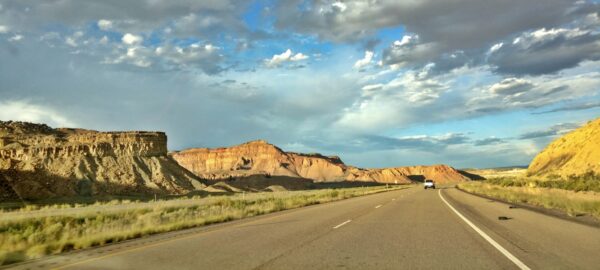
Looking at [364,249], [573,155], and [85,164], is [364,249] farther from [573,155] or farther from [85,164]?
[85,164]

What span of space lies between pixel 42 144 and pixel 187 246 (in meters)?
83.4

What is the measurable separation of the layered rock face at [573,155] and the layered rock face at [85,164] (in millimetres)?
57580

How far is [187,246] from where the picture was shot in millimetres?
11070

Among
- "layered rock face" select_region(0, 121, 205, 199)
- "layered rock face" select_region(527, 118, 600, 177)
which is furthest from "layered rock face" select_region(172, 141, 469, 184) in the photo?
"layered rock face" select_region(527, 118, 600, 177)

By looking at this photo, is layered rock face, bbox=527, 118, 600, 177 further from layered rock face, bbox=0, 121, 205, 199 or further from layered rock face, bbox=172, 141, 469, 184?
layered rock face, bbox=172, 141, 469, 184

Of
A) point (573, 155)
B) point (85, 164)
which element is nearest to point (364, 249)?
point (573, 155)

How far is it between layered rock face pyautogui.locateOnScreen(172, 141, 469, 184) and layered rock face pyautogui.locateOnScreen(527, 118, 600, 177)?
243 feet

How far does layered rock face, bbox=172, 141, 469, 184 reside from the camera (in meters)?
161

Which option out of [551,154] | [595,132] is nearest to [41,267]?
Answer: [595,132]

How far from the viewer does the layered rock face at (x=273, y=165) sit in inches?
6329

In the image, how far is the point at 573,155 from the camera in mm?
70938

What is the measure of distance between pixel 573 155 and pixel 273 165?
10063cm

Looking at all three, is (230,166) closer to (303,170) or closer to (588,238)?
(303,170)

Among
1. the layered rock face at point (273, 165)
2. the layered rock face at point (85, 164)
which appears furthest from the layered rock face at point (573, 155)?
the layered rock face at point (273, 165)
